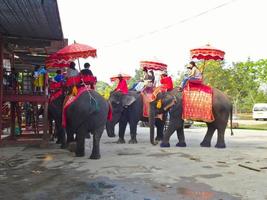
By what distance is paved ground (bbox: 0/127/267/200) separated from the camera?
218 inches

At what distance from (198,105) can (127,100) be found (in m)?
2.88

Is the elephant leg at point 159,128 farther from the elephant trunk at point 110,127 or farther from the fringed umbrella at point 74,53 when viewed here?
the fringed umbrella at point 74,53

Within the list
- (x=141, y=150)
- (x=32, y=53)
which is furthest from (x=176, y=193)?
(x=32, y=53)

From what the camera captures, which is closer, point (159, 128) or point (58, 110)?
point (58, 110)

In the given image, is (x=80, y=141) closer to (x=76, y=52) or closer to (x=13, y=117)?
(x=76, y=52)

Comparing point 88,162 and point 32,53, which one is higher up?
point 32,53

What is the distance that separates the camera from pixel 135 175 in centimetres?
691

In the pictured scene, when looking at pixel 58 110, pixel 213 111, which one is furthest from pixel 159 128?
pixel 58 110

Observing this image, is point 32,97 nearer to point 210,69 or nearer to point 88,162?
point 88,162

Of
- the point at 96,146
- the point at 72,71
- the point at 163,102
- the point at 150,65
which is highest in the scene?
the point at 150,65

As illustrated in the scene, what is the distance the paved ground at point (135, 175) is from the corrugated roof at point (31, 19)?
3378mm

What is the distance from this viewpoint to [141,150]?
10.8 m

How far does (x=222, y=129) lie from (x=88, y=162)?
494cm

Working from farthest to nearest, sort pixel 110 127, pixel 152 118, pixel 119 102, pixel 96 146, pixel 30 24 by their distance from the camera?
pixel 110 127, pixel 119 102, pixel 152 118, pixel 30 24, pixel 96 146
